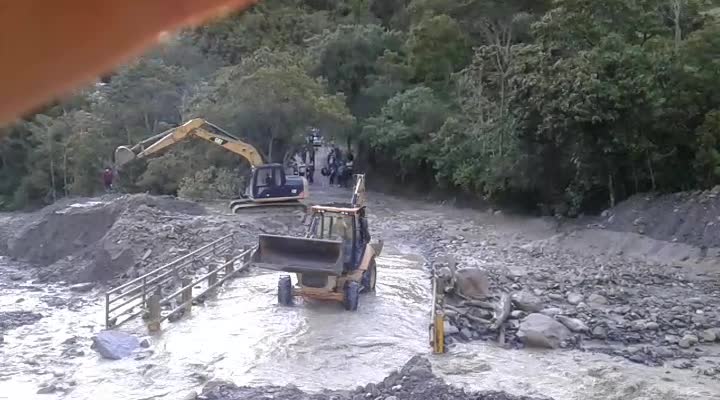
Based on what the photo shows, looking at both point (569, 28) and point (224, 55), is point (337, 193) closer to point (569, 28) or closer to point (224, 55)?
point (224, 55)

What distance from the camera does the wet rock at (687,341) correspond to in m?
11.6

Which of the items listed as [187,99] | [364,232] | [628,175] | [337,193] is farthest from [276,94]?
[364,232]

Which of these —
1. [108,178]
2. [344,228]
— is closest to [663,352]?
[344,228]

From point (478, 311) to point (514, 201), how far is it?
1276 cm

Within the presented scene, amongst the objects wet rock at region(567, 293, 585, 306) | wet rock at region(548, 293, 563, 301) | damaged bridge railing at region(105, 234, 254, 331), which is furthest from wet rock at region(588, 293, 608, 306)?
damaged bridge railing at region(105, 234, 254, 331)

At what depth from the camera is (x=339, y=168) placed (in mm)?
36031

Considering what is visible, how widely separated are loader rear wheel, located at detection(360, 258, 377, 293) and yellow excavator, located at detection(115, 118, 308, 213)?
18.8 ft

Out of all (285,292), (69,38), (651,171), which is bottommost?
(285,292)

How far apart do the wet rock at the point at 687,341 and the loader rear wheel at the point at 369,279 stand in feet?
16.2

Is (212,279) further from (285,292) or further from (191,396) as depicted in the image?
(191,396)

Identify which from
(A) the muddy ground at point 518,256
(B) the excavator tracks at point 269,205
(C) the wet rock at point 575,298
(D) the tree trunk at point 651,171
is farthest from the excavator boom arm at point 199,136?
(D) the tree trunk at point 651,171

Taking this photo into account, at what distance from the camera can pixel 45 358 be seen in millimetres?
12297

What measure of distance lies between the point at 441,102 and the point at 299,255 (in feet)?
63.5

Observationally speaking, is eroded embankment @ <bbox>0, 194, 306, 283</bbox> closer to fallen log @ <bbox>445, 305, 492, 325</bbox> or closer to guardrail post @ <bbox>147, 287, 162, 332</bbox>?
guardrail post @ <bbox>147, 287, 162, 332</bbox>
